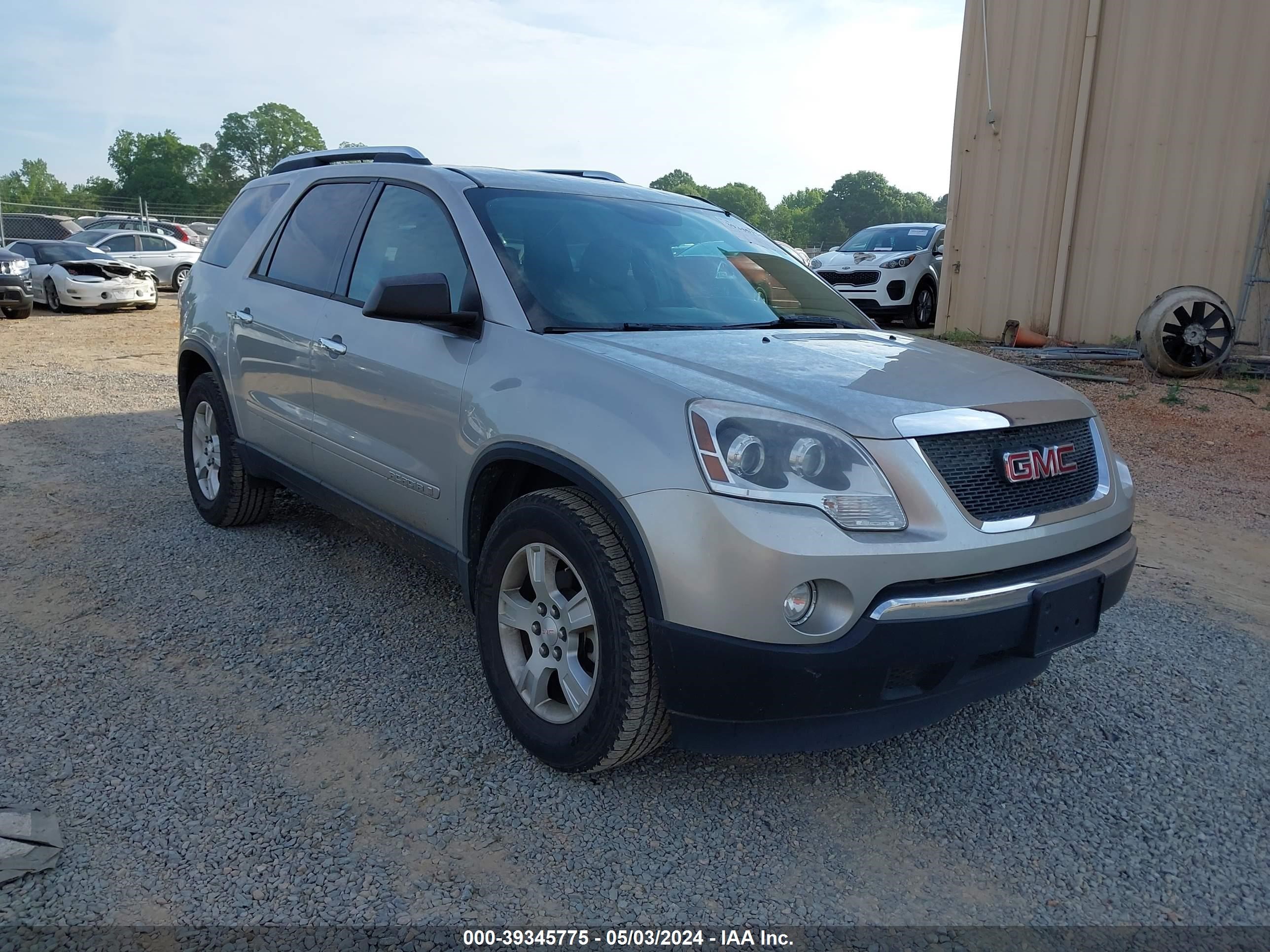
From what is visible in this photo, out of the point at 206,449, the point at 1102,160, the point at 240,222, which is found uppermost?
the point at 1102,160

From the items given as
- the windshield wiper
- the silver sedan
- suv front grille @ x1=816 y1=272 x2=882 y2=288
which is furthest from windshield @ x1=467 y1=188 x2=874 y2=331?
the silver sedan

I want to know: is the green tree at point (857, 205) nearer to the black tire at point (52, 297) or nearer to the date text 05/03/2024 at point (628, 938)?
the black tire at point (52, 297)

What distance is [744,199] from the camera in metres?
159

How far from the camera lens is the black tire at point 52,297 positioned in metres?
18.6

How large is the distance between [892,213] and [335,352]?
473 ft

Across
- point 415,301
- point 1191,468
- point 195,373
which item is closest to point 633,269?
point 415,301

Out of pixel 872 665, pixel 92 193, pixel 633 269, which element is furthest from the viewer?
pixel 92 193

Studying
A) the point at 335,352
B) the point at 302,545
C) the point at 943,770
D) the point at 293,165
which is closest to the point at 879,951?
the point at 943,770

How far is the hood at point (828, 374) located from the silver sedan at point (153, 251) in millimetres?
21931

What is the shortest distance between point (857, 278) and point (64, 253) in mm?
15477

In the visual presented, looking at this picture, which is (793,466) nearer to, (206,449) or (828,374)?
(828,374)

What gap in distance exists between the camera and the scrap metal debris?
2344mm

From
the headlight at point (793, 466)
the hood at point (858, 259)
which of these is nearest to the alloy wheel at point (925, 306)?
the hood at point (858, 259)

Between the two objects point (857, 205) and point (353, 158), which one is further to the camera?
point (857, 205)
